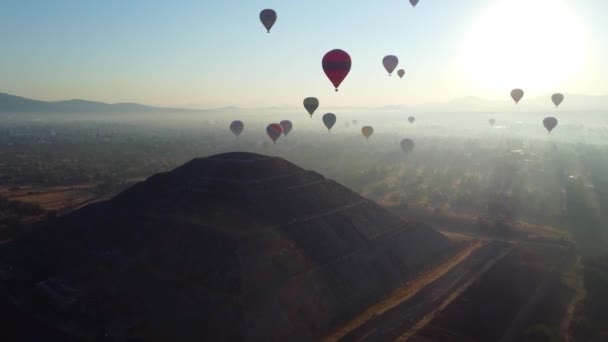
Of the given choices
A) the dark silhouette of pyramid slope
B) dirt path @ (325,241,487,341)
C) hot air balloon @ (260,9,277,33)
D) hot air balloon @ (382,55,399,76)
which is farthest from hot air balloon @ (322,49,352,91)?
dirt path @ (325,241,487,341)

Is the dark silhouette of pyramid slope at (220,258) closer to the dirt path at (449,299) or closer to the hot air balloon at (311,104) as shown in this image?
the dirt path at (449,299)

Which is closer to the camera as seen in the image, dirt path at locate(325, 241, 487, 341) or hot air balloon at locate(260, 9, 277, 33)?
dirt path at locate(325, 241, 487, 341)

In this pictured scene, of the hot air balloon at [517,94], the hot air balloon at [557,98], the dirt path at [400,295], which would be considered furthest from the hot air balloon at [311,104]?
the hot air balloon at [557,98]

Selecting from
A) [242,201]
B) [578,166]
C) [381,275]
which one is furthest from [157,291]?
[578,166]

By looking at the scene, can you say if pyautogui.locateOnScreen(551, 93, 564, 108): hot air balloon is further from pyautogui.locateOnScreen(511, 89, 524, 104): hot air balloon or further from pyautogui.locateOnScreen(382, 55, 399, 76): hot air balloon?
pyautogui.locateOnScreen(382, 55, 399, 76): hot air balloon

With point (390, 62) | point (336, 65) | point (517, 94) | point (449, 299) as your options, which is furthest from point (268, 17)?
point (517, 94)

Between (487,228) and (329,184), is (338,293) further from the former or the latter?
(487,228)

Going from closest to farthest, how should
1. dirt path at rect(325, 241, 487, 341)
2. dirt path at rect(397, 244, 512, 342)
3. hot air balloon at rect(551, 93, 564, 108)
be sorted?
dirt path at rect(397, 244, 512, 342) → dirt path at rect(325, 241, 487, 341) → hot air balloon at rect(551, 93, 564, 108)
